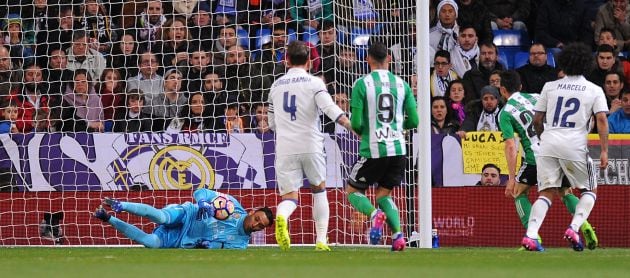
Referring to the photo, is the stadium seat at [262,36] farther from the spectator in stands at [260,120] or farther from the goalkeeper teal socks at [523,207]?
the goalkeeper teal socks at [523,207]

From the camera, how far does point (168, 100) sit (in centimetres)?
1714

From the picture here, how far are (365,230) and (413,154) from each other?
1.05 meters

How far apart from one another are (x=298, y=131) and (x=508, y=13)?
9.16 m

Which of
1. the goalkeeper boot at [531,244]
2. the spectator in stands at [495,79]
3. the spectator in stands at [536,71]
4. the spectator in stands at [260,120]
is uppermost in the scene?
the spectator in stands at [536,71]

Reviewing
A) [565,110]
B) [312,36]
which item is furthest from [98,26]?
[565,110]

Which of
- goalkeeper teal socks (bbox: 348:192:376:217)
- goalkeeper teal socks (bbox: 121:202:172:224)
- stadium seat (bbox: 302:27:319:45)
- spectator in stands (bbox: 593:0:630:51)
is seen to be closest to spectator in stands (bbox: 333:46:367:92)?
stadium seat (bbox: 302:27:319:45)

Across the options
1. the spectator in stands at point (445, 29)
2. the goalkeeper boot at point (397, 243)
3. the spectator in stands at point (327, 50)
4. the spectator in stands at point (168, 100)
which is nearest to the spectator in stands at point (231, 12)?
the spectator in stands at point (168, 100)

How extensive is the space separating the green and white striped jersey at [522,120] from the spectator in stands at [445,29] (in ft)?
18.4

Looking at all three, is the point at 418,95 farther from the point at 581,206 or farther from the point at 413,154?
the point at 581,206

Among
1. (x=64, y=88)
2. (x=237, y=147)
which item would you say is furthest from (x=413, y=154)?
(x=64, y=88)

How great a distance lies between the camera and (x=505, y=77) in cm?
1401

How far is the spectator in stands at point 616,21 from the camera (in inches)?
808

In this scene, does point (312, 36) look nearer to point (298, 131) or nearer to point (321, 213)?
point (298, 131)

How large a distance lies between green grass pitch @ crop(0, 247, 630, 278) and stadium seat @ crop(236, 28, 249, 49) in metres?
5.60
